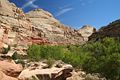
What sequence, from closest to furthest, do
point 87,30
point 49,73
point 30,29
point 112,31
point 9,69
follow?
point 9,69, point 49,73, point 112,31, point 30,29, point 87,30

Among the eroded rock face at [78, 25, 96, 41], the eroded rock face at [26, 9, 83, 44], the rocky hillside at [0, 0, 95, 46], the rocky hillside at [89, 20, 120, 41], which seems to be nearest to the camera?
the rocky hillside at [89, 20, 120, 41]

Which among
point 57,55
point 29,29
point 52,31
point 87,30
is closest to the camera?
point 57,55

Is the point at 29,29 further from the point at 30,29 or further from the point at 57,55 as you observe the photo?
the point at 57,55

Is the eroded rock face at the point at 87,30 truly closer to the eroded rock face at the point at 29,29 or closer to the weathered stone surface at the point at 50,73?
the eroded rock face at the point at 29,29

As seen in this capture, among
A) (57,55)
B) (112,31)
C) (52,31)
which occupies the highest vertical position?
(52,31)

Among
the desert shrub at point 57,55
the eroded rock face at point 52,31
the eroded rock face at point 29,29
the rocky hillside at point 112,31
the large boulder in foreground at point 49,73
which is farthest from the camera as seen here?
the eroded rock face at point 52,31

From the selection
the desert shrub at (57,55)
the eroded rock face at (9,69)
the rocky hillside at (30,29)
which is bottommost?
the eroded rock face at (9,69)

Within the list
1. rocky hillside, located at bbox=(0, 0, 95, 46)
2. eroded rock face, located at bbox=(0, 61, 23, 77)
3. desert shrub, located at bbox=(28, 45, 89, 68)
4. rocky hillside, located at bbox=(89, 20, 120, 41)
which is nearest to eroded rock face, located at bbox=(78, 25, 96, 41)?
rocky hillside, located at bbox=(0, 0, 95, 46)

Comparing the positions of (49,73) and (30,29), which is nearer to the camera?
(49,73)

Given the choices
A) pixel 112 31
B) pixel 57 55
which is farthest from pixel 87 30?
pixel 57 55

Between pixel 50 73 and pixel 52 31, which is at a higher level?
pixel 52 31

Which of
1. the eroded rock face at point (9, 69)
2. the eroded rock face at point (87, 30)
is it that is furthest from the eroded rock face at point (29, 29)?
the eroded rock face at point (9, 69)

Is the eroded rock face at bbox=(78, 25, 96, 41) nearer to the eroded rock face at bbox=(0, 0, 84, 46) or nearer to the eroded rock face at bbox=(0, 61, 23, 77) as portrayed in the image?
the eroded rock face at bbox=(0, 0, 84, 46)

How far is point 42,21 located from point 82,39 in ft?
59.8
